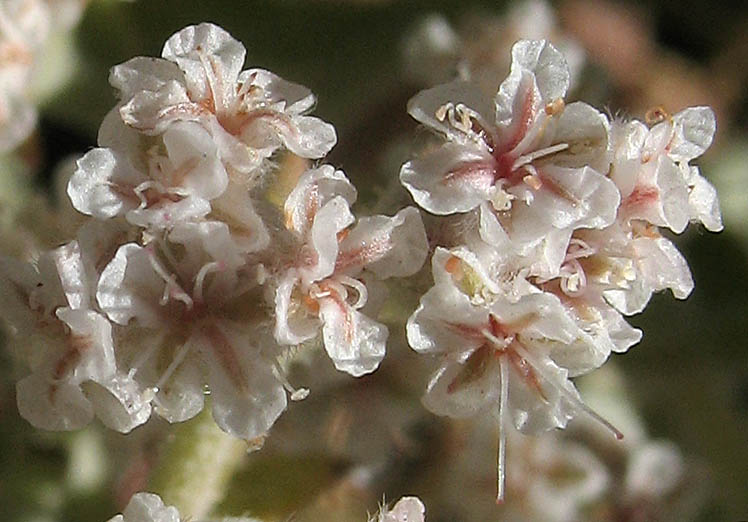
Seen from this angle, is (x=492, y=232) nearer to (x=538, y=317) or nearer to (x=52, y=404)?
(x=538, y=317)

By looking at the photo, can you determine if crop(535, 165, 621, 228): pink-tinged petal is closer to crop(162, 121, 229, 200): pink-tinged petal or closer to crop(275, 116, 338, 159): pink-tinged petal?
crop(275, 116, 338, 159): pink-tinged petal

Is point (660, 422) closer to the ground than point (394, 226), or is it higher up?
closer to the ground

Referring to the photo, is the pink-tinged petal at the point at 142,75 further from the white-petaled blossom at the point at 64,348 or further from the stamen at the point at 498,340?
the stamen at the point at 498,340

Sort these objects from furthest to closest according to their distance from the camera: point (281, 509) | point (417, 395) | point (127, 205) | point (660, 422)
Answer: point (660, 422) < point (417, 395) < point (281, 509) < point (127, 205)

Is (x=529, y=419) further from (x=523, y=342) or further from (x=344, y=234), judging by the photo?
(x=344, y=234)

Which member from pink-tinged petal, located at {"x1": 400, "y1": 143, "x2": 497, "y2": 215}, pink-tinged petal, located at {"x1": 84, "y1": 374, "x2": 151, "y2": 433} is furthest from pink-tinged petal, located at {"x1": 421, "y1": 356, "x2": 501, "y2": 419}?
pink-tinged petal, located at {"x1": 84, "y1": 374, "x2": 151, "y2": 433}

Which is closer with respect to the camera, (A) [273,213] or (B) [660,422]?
(A) [273,213]

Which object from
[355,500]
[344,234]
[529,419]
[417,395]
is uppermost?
[344,234]

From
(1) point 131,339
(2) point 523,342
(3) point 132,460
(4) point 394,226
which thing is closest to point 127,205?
(1) point 131,339
